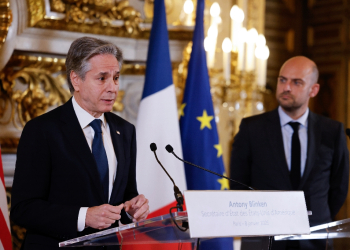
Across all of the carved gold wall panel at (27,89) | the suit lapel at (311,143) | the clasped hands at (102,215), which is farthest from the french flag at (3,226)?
the suit lapel at (311,143)

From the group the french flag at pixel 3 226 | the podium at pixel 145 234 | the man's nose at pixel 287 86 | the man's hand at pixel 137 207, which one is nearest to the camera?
the podium at pixel 145 234

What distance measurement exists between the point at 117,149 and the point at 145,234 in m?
0.47

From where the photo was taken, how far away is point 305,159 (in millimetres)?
2734

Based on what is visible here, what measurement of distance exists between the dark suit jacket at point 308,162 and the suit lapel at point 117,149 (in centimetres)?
108

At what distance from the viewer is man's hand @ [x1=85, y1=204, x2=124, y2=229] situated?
1532 mm

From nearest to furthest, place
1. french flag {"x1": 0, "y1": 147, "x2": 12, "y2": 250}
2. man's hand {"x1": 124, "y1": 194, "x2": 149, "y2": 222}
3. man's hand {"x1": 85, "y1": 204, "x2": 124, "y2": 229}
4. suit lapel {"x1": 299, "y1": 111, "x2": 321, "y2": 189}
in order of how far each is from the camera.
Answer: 1. man's hand {"x1": 85, "y1": 204, "x2": 124, "y2": 229}
2. man's hand {"x1": 124, "y1": 194, "x2": 149, "y2": 222}
3. french flag {"x1": 0, "y1": 147, "x2": 12, "y2": 250}
4. suit lapel {"x1": 299, "y1": 111, "x2": 321, "y2": 189}

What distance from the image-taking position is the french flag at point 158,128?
114 inches

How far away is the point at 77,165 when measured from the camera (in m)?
1.69

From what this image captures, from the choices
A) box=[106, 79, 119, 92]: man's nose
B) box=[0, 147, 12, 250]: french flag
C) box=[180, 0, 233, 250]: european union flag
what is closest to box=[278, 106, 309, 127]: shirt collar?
box=[180, 0, 233, 250]: european union flag

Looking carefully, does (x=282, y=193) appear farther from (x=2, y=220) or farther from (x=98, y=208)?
(x=2, y=220)

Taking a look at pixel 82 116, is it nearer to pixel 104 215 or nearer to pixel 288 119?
pixel 104 215

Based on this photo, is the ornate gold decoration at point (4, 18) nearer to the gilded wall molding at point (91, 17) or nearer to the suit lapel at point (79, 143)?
the gilded wall molding at point (91, 17)

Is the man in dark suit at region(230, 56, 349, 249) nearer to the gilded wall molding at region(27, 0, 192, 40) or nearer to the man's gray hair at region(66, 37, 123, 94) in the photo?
the gilded wall molding at region(27, 0, 192, 40)

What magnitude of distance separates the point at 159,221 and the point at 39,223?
45cm
